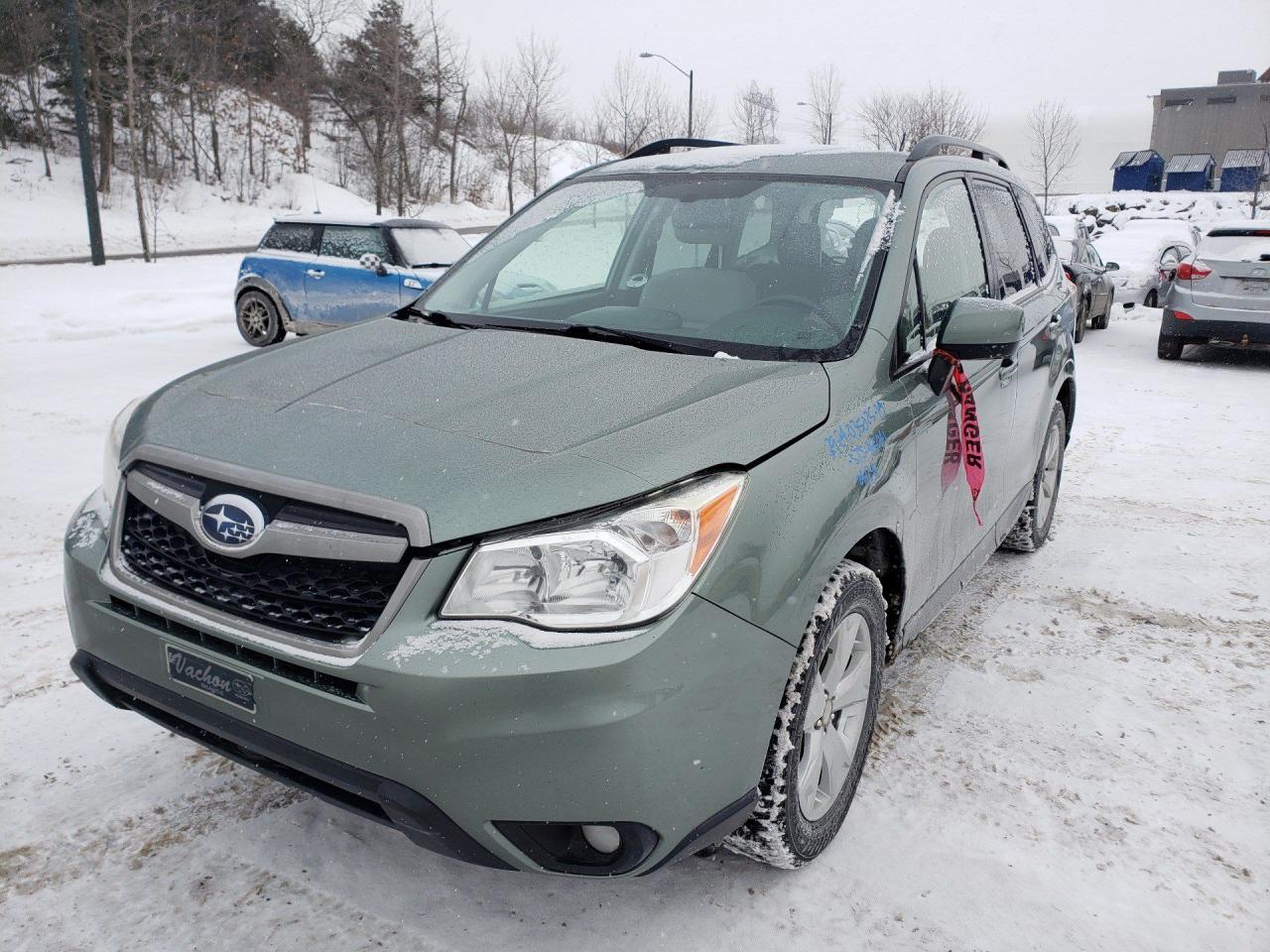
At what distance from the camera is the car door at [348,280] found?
10.8 metres

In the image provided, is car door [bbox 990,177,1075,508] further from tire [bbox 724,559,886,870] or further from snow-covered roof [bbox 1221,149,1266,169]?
snow-covered roof [bbox 1221,149,1266,169]

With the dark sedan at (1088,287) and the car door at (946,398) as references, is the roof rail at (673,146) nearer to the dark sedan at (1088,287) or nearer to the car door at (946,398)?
the car door at (946,398)

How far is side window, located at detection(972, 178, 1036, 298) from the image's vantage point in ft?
12.2

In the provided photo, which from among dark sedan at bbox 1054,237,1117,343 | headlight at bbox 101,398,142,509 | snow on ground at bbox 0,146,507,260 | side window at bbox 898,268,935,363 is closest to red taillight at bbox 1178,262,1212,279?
dark sedan at bbox 1054,237,1117,343

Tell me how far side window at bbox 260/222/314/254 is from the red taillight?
10.1m

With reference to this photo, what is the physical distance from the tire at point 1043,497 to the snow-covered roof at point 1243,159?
69.1 metres

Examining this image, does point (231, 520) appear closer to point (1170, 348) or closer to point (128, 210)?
point (1170, 348)

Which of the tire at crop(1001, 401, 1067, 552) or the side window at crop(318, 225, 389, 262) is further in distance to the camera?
the side window at crop(318, 225, 389, 262)

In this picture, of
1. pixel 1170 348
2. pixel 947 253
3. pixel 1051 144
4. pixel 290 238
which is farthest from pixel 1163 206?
pixel 947 253

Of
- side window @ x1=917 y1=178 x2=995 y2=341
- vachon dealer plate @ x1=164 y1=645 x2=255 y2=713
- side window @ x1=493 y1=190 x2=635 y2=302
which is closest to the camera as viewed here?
vachon dealer plate @ x1=164 y1=645 x2=255 y2=713

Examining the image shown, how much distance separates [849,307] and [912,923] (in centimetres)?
159

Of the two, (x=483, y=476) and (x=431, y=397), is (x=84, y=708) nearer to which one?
A: (x=431, y=397)

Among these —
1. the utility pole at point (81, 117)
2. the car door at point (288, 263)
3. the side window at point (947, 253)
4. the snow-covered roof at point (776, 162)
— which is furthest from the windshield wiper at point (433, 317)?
the utility pole at point (81, 117)

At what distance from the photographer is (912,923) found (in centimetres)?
226
